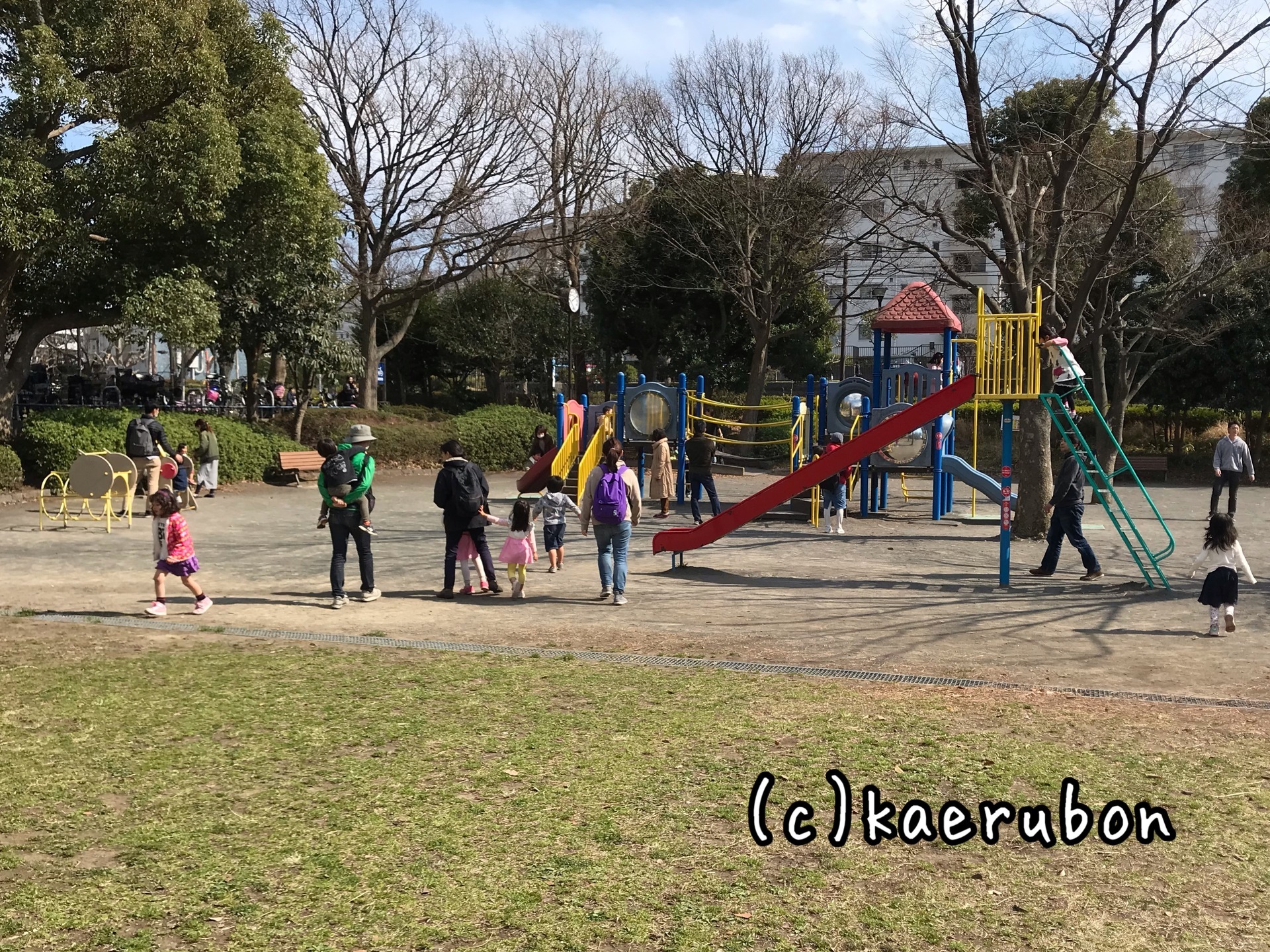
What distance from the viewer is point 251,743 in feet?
19.4

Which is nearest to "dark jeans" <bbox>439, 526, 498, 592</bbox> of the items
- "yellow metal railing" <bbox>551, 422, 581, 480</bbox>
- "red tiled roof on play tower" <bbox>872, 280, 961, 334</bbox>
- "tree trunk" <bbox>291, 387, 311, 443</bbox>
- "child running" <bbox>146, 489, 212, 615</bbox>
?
"child running" <bbox>146, 489, 212, 615</bbox>

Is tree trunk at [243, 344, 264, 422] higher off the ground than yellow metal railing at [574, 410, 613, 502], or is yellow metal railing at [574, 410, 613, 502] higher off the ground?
tree trunk at [243, 344, 264, 422]

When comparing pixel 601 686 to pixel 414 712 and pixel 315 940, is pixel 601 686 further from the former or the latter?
pixel 315 940

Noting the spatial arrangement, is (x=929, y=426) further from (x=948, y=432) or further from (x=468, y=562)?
(x=468, y=562)

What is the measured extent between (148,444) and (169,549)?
9.52 metres

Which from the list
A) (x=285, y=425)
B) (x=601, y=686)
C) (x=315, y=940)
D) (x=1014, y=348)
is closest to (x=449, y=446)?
(x=601, y=686)

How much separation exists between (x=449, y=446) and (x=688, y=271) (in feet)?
85.7

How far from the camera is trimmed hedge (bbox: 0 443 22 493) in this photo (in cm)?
1923

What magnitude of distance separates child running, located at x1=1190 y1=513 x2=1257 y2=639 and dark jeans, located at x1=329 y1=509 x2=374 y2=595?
7344mm

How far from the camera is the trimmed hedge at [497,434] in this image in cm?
2970

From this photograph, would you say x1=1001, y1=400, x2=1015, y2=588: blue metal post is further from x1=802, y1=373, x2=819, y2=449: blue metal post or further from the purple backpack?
x1=802, y1=373, x2=819, y2=449: blue metal post

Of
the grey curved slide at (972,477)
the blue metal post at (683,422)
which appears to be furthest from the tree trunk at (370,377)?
the grey curved slide at (972,477)

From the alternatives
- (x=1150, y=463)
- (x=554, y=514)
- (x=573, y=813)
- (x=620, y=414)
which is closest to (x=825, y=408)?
(x=620, y=414)

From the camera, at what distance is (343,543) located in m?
10.3
